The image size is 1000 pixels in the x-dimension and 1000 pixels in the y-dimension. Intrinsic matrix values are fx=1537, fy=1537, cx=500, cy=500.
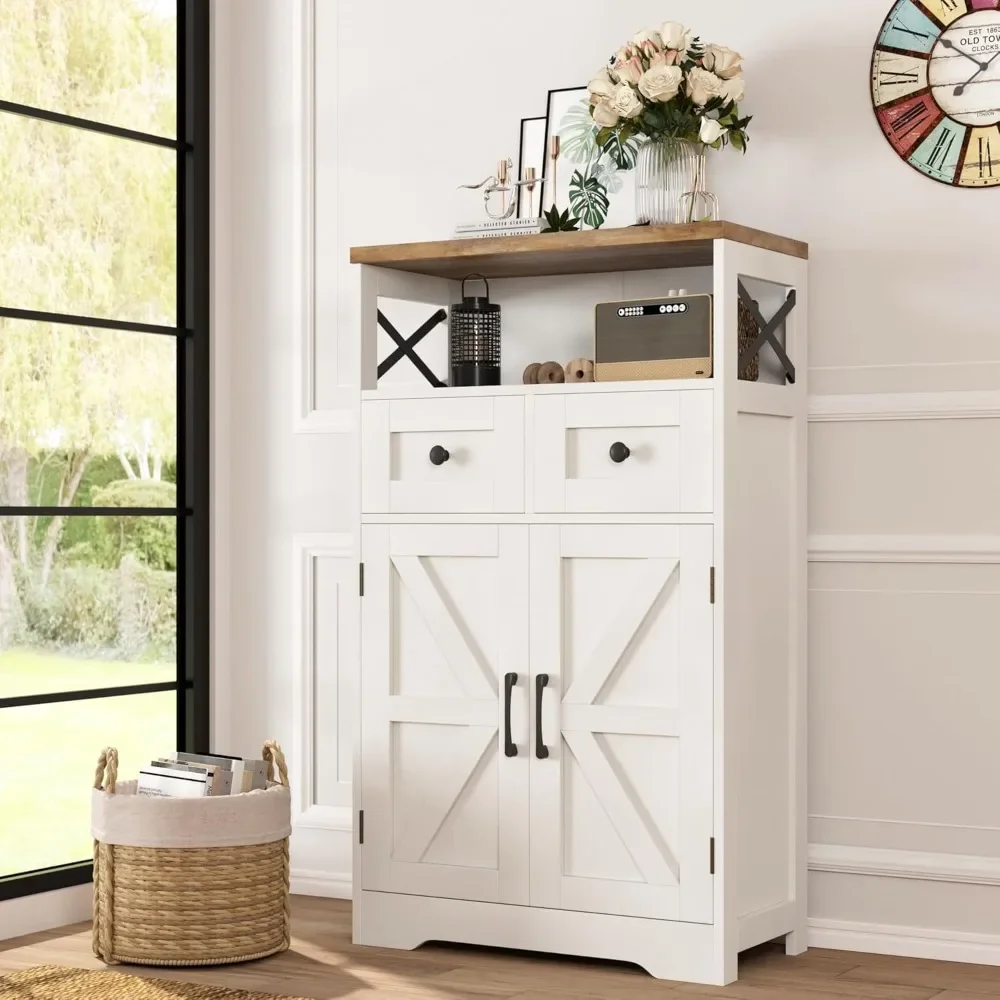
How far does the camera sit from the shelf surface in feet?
11.5

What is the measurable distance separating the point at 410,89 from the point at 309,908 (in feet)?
7.47

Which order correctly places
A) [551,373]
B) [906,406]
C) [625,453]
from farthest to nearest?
[551,373] → [906,406] → [625,453]

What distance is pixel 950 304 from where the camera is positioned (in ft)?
12.0

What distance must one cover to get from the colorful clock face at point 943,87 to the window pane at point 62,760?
252cm

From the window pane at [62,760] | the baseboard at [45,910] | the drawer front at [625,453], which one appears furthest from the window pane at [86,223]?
the baseboard at [45,910]

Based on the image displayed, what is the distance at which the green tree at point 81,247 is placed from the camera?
4.10 m

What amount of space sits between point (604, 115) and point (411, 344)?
2.63ft

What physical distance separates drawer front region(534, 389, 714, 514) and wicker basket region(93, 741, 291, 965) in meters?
1.05

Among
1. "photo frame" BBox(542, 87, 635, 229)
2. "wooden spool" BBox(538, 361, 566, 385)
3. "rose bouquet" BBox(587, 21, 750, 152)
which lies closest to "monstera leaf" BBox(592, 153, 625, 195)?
"photo frame" BBox(542, 87, 635, 229)

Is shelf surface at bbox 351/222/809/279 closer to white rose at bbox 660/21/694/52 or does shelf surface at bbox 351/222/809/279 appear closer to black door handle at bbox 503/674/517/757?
white rose at bbox 660/21/694/52

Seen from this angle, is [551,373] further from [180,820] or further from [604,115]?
[180,820]

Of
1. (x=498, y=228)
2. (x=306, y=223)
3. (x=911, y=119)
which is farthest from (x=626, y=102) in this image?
(x=306, y=223)

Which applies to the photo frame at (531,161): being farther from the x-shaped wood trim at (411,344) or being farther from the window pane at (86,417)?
the window pane at (86,417)

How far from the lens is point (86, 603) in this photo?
13.9ft
